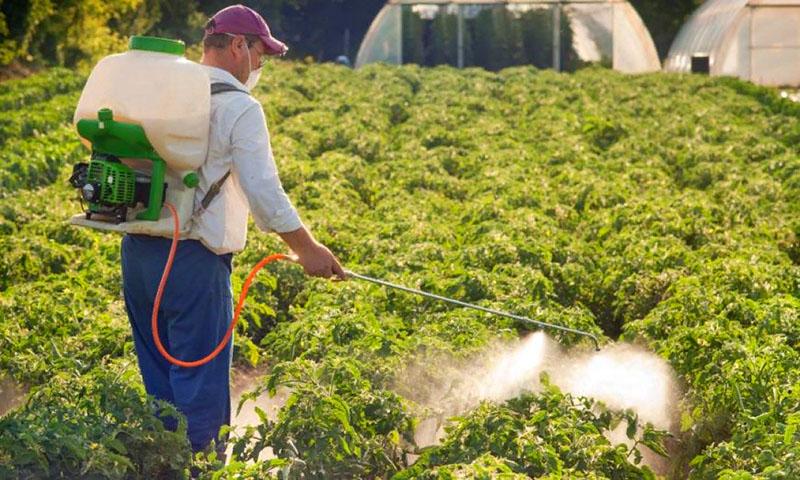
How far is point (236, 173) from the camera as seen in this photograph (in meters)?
5.40

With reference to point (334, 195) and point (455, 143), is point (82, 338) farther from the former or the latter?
point (455, 143)

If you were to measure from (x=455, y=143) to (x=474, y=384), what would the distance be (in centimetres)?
1042

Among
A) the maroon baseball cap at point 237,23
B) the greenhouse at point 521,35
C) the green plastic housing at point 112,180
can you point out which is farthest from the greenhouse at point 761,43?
the green plastic housing at point 112,180

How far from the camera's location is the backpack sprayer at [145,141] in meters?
5.19

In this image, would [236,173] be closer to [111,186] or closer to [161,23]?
[111,186]

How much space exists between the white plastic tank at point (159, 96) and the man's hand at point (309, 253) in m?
Answer: 0.50

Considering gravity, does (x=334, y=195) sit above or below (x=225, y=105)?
below

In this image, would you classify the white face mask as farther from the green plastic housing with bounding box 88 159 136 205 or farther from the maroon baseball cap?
the green plastic housing with bounding box 88 159 136 205

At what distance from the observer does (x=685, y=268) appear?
883cm

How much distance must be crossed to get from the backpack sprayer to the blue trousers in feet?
0.34

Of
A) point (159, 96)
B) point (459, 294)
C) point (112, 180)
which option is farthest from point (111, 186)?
point (459, 294)

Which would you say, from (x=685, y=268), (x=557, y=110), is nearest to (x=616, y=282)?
A: (x=685, y=268)

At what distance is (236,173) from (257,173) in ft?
0.36

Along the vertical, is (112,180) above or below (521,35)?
below
